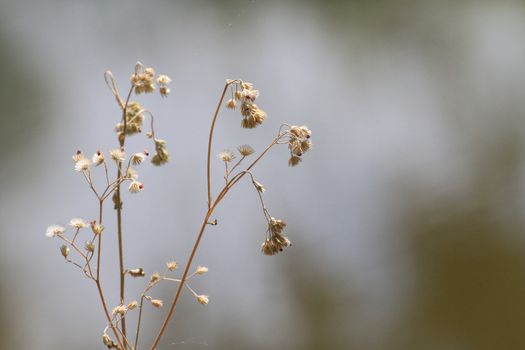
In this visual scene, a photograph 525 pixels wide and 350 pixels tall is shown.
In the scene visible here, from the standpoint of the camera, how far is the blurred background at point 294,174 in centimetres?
124

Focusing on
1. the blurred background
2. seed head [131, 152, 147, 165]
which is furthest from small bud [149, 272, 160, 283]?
the blurred background

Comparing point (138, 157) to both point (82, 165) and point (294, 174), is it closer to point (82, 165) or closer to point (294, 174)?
point (82, 165)

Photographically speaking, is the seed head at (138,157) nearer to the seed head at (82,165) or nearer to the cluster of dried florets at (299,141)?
the seed head at (82,165)

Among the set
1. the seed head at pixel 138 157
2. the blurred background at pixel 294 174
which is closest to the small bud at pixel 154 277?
the seed head at pixel 138 157

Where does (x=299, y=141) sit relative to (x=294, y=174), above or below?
below

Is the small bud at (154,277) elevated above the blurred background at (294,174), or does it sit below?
below

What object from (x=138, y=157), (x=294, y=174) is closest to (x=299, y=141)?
(x=138, y=157)

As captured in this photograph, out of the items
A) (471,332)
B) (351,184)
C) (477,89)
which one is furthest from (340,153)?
(471,332)

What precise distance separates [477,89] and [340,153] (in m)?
0.39

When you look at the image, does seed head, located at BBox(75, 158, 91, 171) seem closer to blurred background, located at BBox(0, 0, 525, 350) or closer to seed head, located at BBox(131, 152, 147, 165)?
seed head, located at BBox(131, 152, 147, 165)

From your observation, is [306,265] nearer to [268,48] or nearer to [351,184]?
[351,184]

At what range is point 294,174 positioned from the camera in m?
1.36

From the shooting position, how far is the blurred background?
4.05 ft

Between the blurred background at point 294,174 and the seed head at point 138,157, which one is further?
the blurred background at point 294,174
